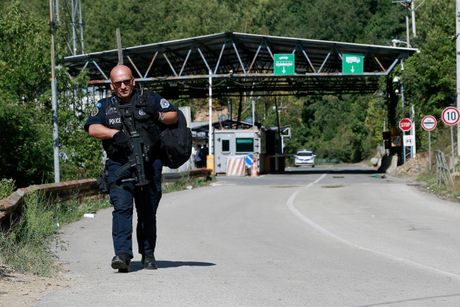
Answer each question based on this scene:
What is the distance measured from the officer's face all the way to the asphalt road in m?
1.77

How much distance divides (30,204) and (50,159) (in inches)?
527

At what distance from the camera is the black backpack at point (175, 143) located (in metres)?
9.57

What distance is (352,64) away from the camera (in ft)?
177

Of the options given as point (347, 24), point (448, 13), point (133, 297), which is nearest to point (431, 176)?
point (448, 13)

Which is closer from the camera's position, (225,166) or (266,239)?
(266,239)

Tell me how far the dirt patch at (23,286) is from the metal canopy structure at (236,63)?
43513 mm

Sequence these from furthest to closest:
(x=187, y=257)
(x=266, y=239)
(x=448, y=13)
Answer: (x=448, y=13) < (x=266, y=239) < (x=187, y=257)

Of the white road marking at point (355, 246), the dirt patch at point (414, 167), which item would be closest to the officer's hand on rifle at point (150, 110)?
the white road marking at point (355, 246)

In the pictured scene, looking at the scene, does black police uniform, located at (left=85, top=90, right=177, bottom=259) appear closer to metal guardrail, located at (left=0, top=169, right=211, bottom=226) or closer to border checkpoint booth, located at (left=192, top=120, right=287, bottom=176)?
metal guardrail, located at (left=0, top=169, right=211, bottom=226)

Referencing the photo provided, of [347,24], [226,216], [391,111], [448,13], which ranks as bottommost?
[226,216]

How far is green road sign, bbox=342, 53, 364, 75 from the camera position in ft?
176

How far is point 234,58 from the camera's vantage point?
2408 inches

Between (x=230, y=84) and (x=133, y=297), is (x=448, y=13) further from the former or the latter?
(x=133, y=297)

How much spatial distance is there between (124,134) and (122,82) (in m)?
0.51
